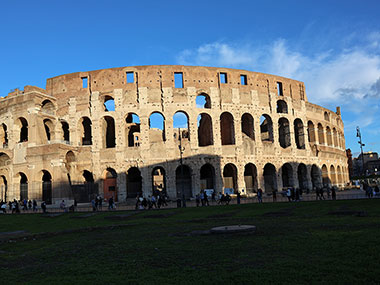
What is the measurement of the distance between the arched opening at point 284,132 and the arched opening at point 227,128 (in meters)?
6.51

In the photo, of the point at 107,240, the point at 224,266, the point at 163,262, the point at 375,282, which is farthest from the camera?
the point at 107,240

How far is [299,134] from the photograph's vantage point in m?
38.5

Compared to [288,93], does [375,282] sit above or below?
below

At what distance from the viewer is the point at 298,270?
18.1 feet

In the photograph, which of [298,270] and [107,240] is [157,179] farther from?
[298,270]

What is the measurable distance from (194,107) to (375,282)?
28408 mm

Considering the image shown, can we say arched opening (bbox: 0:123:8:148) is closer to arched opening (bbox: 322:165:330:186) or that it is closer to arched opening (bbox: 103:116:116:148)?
arched opening (bbox: 103:116:116:148)

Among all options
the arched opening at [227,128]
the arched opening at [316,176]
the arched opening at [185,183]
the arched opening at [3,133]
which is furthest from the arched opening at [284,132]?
the arched opening at [3,133]

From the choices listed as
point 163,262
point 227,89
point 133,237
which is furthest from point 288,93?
point 163,262

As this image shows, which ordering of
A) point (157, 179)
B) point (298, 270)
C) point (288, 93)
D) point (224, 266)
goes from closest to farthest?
1. point (298, 270)
2. point (224, 266)
3. point (288, 93)
4. point (157, 179)

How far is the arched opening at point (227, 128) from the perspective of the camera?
34.0 meters

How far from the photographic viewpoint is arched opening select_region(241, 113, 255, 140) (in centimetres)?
3456

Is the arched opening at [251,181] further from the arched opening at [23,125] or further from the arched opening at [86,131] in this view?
the arched opening at [23,125]

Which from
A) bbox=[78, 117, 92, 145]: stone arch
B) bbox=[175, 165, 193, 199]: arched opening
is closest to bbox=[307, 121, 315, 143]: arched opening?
bbox=[175, 165, 193, 199]: arched opening
